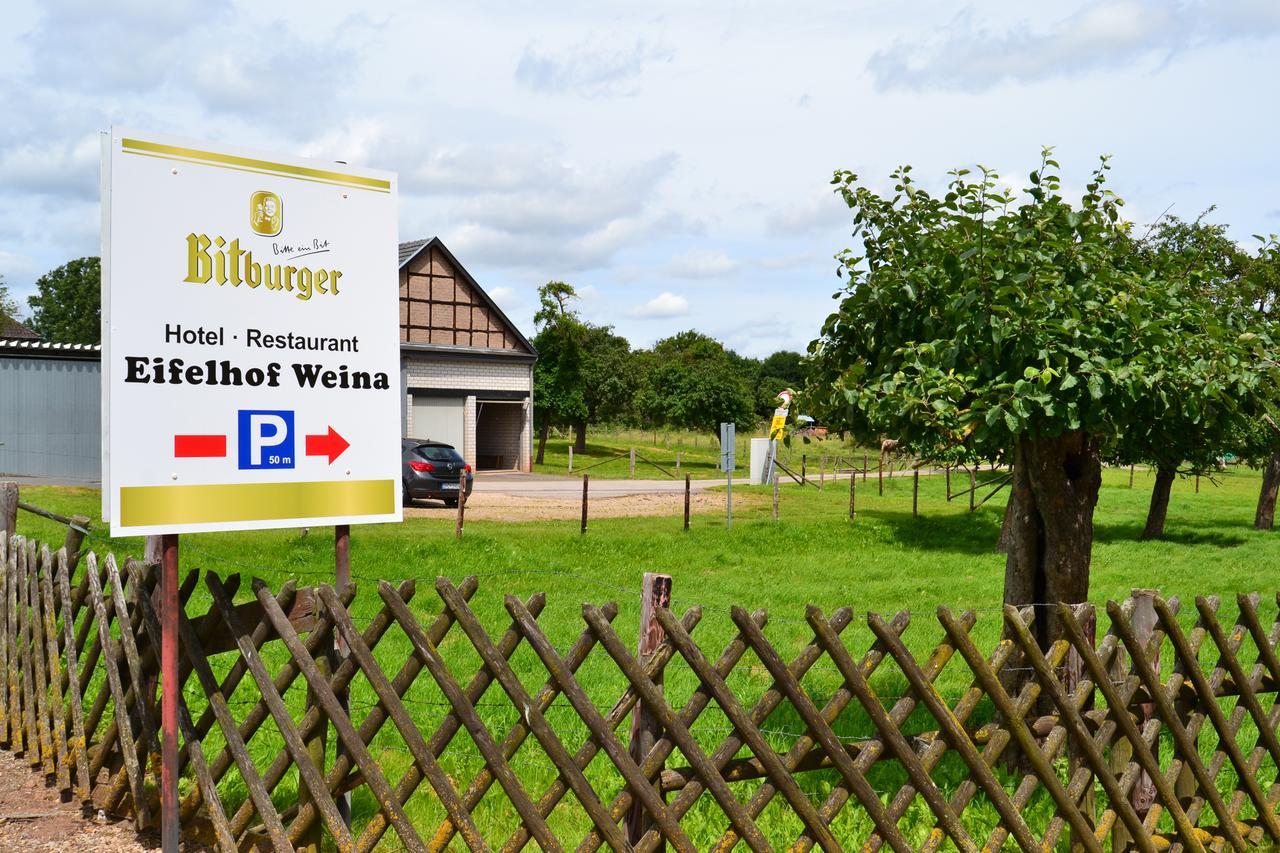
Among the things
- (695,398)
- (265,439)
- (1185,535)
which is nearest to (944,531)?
(1185,535)

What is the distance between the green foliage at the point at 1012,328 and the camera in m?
5.40

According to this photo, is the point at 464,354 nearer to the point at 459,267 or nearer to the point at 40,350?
the point at 459,267

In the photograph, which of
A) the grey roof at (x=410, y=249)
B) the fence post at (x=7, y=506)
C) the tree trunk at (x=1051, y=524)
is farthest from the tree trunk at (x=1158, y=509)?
the grey roof at (x=410, y=249)

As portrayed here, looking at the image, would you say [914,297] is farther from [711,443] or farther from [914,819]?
[711,443]

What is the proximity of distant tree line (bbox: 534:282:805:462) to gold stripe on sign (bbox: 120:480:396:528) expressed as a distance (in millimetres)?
39730

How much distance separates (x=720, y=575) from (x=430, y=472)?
1105cm

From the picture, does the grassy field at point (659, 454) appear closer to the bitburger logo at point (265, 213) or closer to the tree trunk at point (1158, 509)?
the tree trunk at point (1158, 509)

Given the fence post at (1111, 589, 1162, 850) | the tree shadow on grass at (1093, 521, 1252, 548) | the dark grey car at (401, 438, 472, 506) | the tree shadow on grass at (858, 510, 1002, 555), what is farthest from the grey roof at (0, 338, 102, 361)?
the fence post at (1111, 589, 1162, 850)

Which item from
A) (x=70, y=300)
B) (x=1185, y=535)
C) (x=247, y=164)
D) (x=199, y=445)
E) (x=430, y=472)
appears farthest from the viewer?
(x=70, y=300)

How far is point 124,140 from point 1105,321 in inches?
187

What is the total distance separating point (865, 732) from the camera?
7.12m

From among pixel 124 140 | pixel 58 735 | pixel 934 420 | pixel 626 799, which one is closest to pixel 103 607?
pixel 58 735

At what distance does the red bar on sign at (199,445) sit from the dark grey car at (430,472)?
1977cm

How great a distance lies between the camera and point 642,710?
12.5ft
